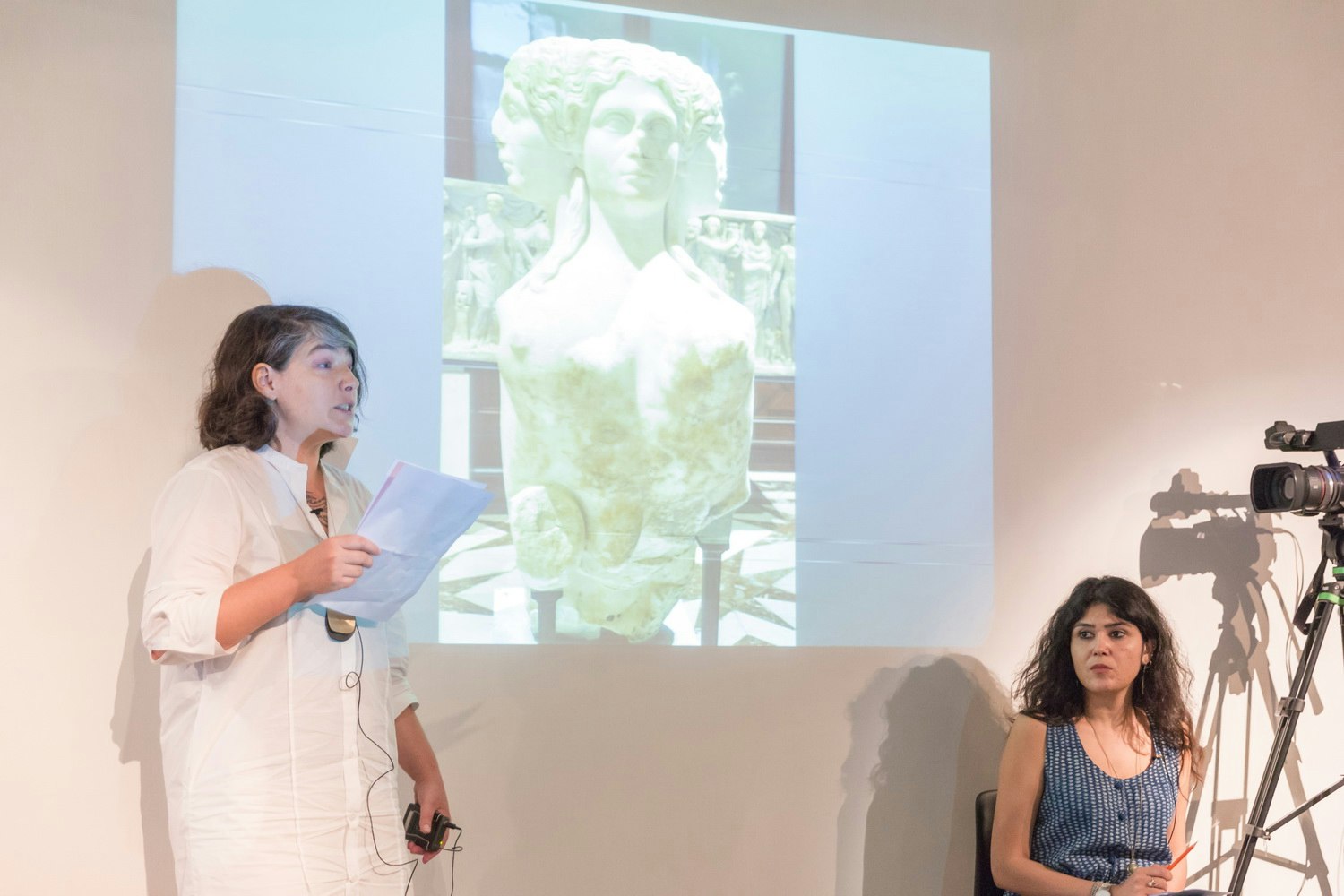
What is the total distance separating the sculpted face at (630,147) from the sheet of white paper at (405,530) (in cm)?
107

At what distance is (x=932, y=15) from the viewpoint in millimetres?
2771

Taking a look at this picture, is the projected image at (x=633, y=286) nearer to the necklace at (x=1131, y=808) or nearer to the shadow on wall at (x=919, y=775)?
the shadow on wall at (x=919, y=775)

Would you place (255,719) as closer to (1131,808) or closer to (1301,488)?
(1131,808)

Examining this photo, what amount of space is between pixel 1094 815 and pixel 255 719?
1.65 m

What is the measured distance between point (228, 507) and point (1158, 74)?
8.48 ft

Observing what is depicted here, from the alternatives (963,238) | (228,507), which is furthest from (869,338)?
(228,507)

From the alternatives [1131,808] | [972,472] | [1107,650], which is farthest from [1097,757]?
[972,472]

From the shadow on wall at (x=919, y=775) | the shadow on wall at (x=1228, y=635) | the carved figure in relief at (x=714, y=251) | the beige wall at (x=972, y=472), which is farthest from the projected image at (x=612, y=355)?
the shadow on wall at (x=1228, y=635)

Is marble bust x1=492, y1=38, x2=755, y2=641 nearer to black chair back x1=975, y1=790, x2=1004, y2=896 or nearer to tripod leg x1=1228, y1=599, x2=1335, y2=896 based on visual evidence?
black chair back x1=975, y1=790, x2=1004, y2=896

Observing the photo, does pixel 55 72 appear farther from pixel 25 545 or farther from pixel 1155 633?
pixel 1155 633

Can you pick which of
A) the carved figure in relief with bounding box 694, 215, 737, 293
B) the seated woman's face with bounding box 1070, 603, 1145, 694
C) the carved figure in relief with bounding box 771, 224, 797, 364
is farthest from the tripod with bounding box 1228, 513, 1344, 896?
the carved figure in relief with bounding box 694, 215, 737, 293

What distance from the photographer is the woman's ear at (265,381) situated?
170 centimetres

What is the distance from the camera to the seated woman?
2275 millimetres

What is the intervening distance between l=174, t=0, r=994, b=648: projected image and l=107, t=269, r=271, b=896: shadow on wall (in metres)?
0.07
